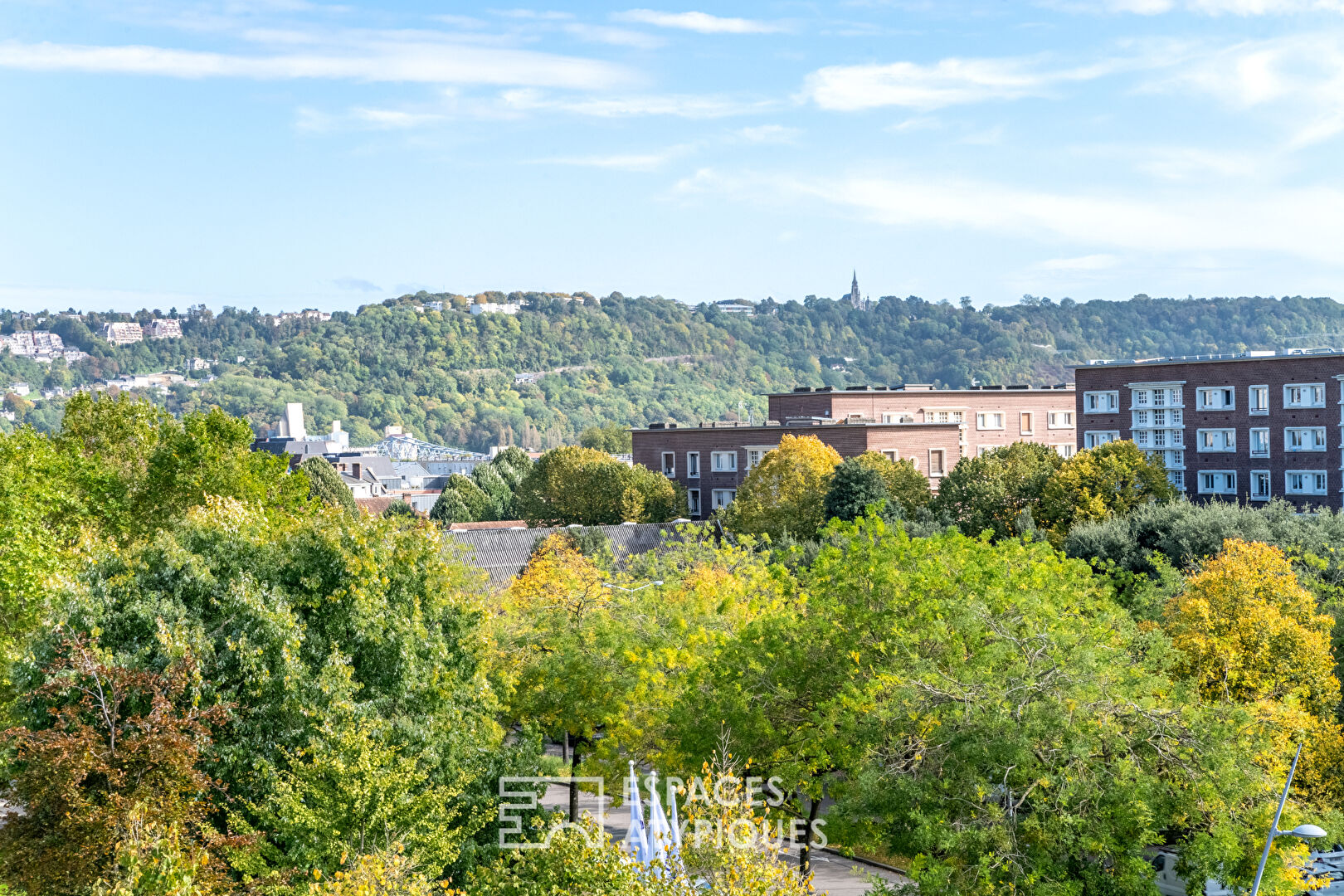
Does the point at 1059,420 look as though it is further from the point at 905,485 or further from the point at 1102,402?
the point at 905,485

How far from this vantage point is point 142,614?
23234 millimetres

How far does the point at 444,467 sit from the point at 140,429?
157311 mm

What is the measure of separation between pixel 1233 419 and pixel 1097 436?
Result: 30.7ft

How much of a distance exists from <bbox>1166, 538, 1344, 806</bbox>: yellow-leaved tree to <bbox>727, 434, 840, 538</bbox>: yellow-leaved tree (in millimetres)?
38234

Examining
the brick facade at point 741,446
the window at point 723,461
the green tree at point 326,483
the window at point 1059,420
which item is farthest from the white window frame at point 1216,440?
the green tree at point 326,483

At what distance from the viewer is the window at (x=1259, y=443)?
77250 mm

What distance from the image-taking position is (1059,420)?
A: 397 ft

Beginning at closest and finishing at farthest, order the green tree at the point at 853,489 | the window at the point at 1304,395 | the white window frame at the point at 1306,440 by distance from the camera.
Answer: the green tree at the point at 853,489 < the white window frame at the point at 1306,440 < the window at the point at 1304,395

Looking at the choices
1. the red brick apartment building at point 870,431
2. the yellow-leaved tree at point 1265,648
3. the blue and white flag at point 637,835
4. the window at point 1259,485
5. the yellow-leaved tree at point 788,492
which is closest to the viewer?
the blue and white flag at point 637,835

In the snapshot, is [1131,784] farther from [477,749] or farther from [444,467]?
[444,467]

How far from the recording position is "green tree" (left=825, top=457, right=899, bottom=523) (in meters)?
69.2

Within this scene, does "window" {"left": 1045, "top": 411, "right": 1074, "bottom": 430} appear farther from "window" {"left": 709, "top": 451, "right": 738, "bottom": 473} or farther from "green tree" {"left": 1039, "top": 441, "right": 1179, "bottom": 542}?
"green tree" {"left": 1039, "top": 441, "right": 1179, "bottom": 542}

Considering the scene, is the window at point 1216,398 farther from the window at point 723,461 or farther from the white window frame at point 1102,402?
the window at point 723,461

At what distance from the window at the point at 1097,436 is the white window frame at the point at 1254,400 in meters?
9.22
